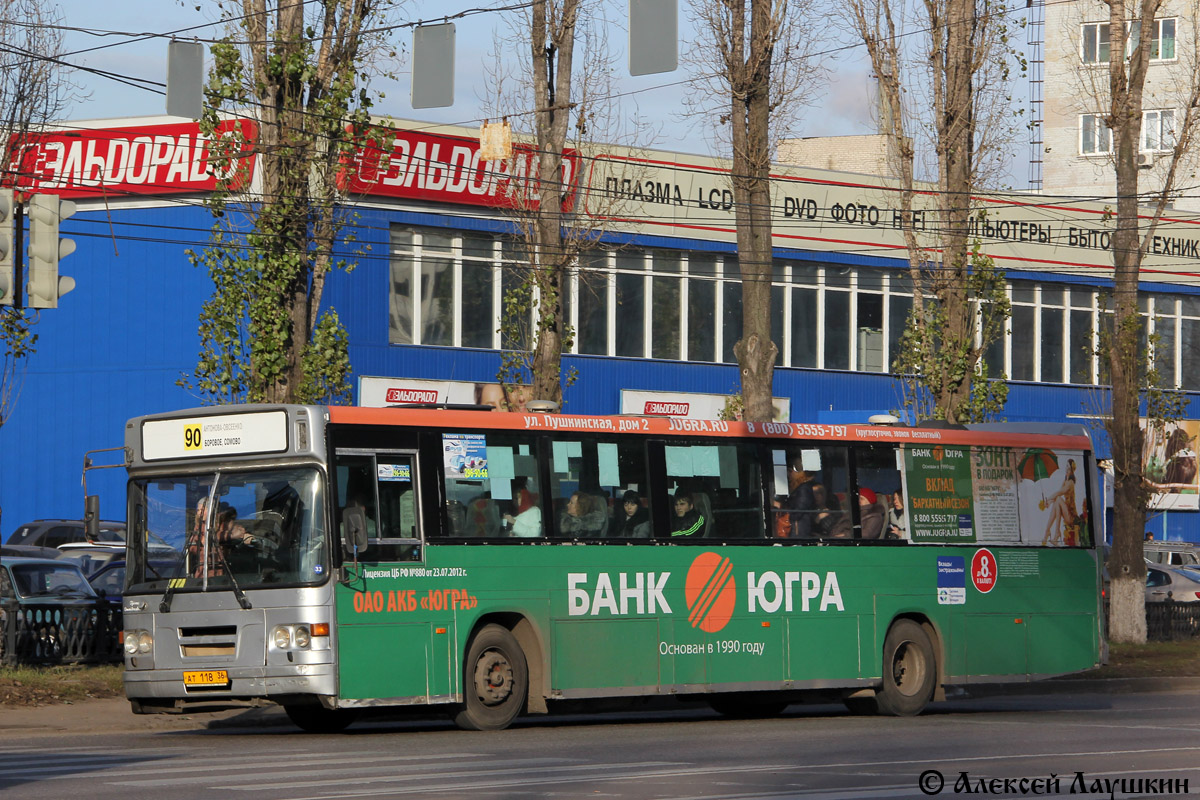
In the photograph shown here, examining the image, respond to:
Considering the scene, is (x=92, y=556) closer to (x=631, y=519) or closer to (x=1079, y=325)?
(x=631, y=519)

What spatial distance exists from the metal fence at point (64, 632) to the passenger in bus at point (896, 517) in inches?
368

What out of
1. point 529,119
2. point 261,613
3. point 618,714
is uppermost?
point 529,119

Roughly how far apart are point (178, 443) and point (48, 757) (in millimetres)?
3351

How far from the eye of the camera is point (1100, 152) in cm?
6631

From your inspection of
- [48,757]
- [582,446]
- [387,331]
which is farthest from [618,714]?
[387,331]

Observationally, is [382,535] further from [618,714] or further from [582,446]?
[618,714]

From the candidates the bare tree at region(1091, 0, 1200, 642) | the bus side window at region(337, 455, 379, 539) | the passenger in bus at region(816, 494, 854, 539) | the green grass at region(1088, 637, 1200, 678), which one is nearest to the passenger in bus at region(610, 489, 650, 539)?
the passenger in bus at region(816, 494, 854, 539)

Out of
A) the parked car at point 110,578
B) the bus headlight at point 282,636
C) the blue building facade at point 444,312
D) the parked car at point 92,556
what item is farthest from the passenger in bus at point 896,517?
the blue building facade at point 444,312

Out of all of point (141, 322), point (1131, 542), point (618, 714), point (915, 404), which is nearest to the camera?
point (618, 714)

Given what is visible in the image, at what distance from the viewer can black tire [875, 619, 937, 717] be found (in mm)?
19453

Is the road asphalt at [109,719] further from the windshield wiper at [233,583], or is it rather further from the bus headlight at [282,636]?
the bus headlight at [282,636]

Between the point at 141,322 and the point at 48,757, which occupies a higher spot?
the point at 141,322

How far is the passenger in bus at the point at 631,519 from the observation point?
17.5 metres

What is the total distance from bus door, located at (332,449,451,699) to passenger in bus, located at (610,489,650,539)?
229 cm
